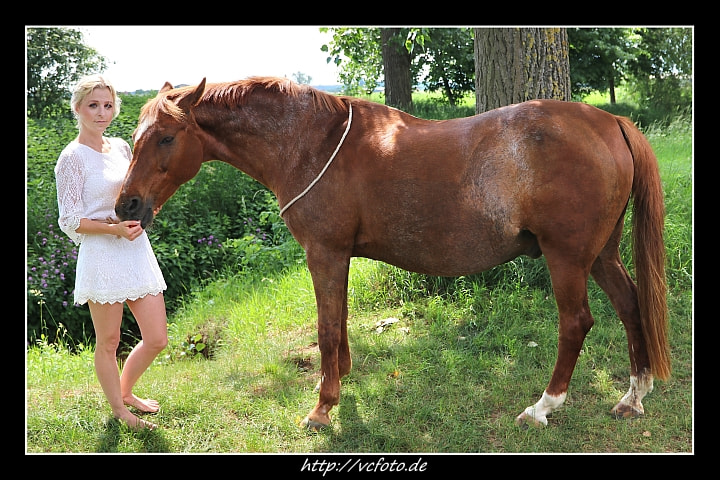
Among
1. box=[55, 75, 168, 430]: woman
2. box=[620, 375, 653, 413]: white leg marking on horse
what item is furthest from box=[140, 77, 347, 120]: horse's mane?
box=[620, 375, 653, 413]: white leg marking on horse

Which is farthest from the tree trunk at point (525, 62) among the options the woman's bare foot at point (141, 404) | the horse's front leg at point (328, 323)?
the woman's bare foot at point (141, 404)

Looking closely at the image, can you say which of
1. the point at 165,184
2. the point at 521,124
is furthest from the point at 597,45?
A: the point at 165,184

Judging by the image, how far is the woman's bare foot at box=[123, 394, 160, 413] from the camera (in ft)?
13.2

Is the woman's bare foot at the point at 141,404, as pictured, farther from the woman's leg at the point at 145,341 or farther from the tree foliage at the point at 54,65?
the tree foliage at the point at 54,65

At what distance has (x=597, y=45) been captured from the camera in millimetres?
13805

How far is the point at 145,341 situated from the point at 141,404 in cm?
53

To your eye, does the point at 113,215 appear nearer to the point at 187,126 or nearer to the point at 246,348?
the point at 187,126

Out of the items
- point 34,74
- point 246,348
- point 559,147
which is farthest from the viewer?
point 34,74

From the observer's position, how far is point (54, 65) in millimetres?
10953

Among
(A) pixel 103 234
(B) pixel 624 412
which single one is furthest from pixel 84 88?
(B) pixel 624 412

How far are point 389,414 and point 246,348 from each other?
5.63 ft

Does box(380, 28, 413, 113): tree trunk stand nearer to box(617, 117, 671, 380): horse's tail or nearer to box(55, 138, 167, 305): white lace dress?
box(617, 117, 671, 380): horse's tail

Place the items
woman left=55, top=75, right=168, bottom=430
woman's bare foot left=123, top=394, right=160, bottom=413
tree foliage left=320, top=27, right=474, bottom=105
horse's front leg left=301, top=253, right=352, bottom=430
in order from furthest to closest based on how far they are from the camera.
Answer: tree foliage left=320, top=27, right=474, bottom=105 → woman's bare foot left=123, top=394, right=160, bottom=413 → horse's front leg left=301, top=253, right=352, bottom=430 → woman left=55, top=75, right=168, bottom=430

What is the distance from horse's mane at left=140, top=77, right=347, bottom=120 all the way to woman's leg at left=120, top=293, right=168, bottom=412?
1.21 metres
